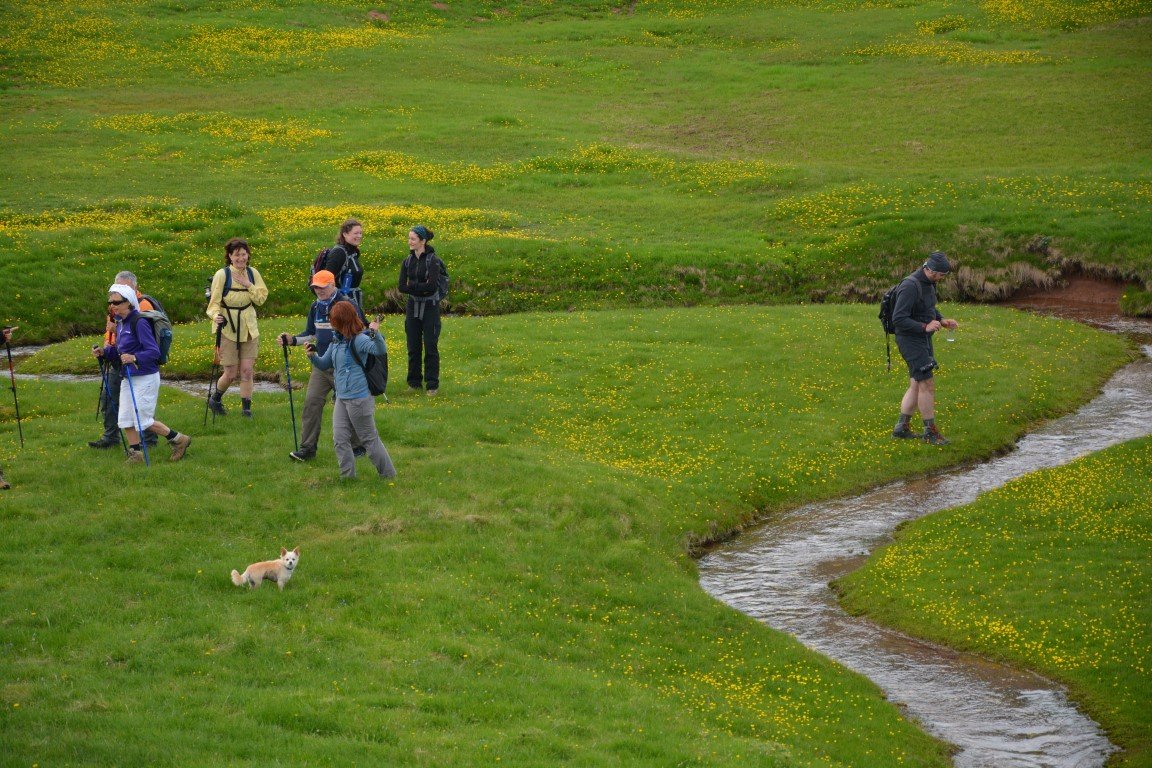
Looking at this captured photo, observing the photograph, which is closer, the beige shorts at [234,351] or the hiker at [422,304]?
the beige shorts at [234,351]

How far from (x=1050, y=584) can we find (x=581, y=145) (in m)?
42.0

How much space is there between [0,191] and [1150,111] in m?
52.3

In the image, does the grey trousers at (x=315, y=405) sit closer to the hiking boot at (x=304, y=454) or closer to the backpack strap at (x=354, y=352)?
the hiking boot at (x=304, y=454)

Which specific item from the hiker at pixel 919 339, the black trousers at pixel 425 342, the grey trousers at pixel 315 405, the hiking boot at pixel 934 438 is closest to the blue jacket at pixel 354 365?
the grey trousers at pixel 315 405

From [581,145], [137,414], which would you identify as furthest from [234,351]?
[581,145]

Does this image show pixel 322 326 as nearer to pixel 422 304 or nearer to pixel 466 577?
pixel 422 304

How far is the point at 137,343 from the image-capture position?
67.9ft

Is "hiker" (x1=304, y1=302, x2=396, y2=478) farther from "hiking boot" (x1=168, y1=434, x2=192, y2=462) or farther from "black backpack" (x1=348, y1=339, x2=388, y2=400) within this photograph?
"hiking boot" (x1=168, y1=434, x2=192, y2=462)

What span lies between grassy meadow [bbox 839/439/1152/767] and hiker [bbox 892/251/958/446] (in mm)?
3023

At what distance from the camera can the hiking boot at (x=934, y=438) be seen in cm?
2638

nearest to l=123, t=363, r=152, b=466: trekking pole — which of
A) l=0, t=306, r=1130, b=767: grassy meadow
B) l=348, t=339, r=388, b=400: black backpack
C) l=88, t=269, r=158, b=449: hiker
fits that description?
l=0, t=306, r=1130, b=767: grassy meadow

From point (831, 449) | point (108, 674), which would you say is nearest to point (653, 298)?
point (831, 449)

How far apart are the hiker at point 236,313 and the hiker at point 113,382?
6.26 feet

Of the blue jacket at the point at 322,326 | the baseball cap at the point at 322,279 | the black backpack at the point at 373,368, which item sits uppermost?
the baseball cap at the point at 322,279
